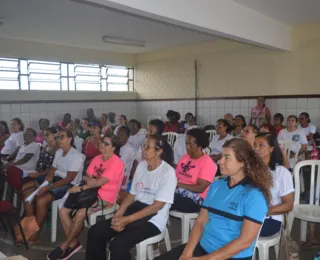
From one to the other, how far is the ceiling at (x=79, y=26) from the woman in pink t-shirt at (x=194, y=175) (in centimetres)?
284

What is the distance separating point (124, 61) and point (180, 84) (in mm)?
1786

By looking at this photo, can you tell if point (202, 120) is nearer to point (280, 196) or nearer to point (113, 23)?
point (113, 23)

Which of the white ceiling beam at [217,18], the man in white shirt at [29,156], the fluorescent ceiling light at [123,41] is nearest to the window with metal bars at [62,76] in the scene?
the fluorescent ceiling light at [123,41]

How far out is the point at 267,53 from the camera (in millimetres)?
6742

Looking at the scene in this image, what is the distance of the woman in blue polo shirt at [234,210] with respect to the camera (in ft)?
5.48

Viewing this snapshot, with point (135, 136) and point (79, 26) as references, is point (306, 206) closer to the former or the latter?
point (135, 136)

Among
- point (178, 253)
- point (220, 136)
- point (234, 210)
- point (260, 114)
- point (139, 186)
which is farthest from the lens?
point (260, 114)

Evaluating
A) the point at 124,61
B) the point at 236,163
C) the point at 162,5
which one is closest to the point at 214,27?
the point at 162,5

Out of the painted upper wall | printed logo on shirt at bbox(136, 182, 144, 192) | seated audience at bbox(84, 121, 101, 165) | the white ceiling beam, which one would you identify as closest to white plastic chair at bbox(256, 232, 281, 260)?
printed logo on shirt at bbox(136, 182, 144, 192)

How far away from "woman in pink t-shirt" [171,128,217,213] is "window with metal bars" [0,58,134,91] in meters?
5.40

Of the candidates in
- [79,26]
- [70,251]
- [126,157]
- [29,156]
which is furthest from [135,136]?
[70,251]

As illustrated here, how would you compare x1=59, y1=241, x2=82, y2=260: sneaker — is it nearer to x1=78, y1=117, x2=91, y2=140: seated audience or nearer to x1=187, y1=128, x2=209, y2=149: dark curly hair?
x1=187, y1=128, x2=209, y2=149: dark curly hair

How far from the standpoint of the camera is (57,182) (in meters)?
3.28

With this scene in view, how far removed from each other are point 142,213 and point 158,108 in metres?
6.61
